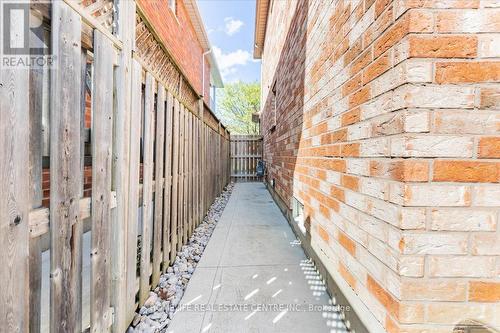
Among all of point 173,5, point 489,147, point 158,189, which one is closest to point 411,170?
point 489,147

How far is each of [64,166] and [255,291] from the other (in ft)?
5.80

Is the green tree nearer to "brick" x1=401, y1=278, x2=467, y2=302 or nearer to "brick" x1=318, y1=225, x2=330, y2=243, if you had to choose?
"brick" x1=318, y1=225, x2=330, y2=243

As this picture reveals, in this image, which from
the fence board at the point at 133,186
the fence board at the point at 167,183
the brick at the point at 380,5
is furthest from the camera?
the fence board at the point at 167,183

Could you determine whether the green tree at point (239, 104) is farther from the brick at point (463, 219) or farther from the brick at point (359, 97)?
the brick at point (463, 219)

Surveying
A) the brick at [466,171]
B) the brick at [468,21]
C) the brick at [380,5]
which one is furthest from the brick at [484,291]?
the brick at [380,5]

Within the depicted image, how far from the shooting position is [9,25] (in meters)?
0.86

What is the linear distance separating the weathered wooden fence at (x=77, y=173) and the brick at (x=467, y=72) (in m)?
1.72

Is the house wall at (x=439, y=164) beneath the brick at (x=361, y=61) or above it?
beneath

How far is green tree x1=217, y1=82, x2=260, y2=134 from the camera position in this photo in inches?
736

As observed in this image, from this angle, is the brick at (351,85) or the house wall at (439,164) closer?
the house wall at (439,164)

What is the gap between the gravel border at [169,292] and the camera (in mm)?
1702

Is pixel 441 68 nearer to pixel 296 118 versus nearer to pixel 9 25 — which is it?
pixel 9 25

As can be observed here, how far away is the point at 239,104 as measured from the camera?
1928 cm

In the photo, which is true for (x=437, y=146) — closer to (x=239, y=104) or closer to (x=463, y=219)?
(x=463, y=219)
